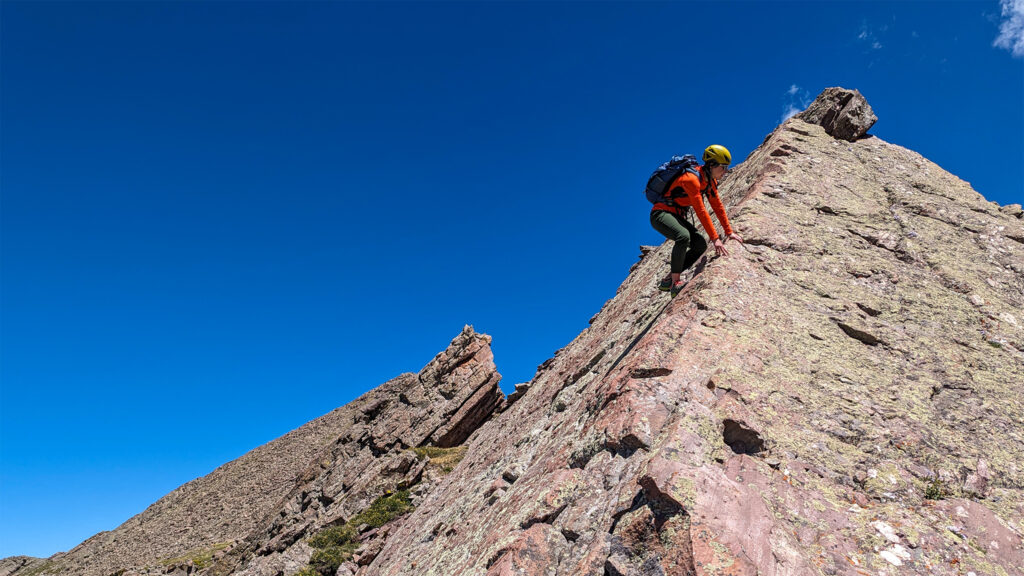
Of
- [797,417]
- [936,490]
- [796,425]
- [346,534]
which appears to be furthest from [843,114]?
[346,534]

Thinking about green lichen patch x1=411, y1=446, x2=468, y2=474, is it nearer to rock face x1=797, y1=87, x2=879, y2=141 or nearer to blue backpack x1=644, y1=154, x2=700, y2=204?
blue backpack x1=644, y1=154, x2=700, y2=204

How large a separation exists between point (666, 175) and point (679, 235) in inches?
54.0

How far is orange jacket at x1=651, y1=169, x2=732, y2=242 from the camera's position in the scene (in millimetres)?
10641

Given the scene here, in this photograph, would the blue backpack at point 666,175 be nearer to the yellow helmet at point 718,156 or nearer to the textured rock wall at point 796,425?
the yellow helmet at point 718,156

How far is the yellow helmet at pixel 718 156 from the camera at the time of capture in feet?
36.8

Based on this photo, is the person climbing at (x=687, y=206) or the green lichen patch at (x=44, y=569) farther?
the green lichen patch at (x=44, y=569)

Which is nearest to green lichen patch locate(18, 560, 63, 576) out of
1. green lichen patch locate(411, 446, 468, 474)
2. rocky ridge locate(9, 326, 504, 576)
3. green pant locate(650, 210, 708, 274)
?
rocky ridge locate(9, 326, 504, 576)

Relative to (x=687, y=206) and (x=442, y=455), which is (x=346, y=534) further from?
(x=687, y=206)

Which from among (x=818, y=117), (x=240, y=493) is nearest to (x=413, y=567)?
(x=818, y=117)

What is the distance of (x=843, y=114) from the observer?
1841 centimetres

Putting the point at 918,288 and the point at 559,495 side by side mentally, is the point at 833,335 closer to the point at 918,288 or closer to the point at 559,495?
the point at 918,288

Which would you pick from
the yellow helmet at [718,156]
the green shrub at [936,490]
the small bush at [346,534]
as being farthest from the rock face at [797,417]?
the small bush at [346,534]

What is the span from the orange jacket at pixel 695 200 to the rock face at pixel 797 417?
748 mm

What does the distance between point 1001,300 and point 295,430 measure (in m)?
94.0
